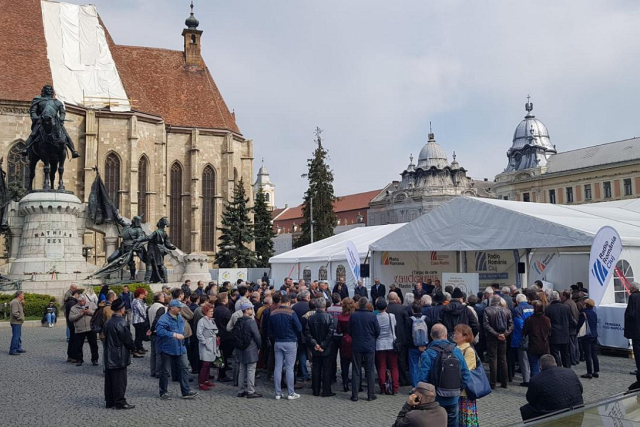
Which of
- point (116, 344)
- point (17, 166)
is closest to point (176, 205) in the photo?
point (17, 166)

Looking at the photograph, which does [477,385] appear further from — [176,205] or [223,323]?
[176,205]

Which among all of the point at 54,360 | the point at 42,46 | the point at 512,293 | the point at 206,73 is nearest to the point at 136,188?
the point at 42,46

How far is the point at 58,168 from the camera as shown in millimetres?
20641

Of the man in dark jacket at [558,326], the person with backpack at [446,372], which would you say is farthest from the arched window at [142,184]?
the person with backpack at [446,372]

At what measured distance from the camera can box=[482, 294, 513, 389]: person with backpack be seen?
9.06 metres

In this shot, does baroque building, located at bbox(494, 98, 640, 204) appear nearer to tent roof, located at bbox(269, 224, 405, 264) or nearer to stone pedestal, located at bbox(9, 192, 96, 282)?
tent roof, located at bbox(269, 224, 405, 264)

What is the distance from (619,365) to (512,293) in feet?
7.74

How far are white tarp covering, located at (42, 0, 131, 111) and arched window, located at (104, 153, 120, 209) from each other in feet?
12.1

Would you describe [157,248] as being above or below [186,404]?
above

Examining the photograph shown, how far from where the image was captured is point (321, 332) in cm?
870

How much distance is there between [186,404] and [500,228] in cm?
1086

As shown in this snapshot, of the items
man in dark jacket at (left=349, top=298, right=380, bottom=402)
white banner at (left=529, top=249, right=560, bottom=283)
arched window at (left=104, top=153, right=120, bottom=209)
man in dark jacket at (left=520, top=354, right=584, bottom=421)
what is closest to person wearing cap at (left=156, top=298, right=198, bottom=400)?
man in dark jacket at (left=349, top=298, right=380, bottom=402)

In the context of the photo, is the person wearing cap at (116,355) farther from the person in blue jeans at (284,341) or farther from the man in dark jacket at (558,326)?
the man in dark jacket at (558,326)

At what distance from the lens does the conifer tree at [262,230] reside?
47750 mm
